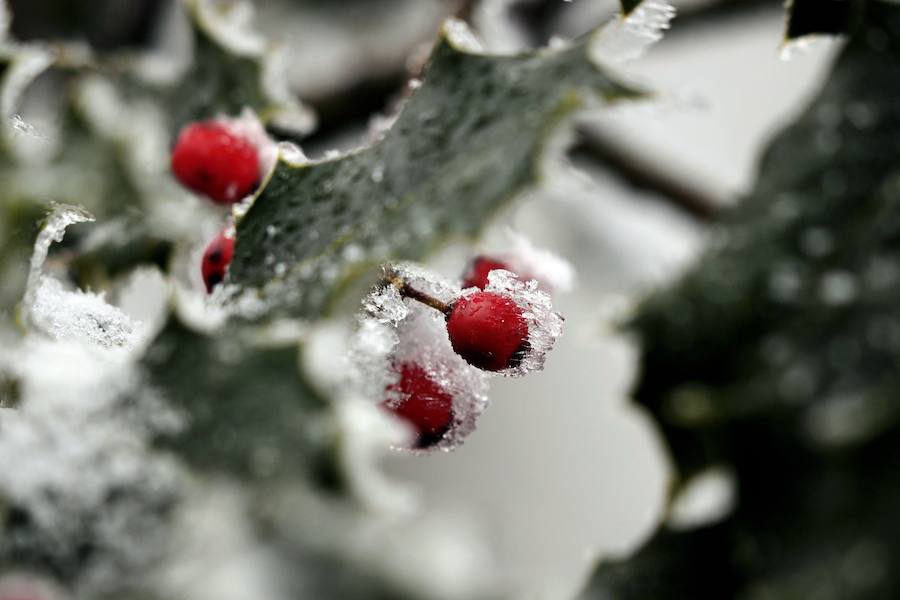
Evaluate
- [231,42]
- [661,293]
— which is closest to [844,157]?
[661,293]

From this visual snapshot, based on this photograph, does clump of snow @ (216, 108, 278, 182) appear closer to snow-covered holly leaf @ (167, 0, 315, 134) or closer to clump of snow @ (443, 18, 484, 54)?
snow-covered holly leaf @ (167, 0, 315, 134)

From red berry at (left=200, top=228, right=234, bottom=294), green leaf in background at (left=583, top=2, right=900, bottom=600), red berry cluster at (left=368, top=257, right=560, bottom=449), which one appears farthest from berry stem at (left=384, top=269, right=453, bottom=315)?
green leaf in background at (left=583, top=2, right=900, bottom=600)

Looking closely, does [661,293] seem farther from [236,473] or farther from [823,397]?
[236,473]

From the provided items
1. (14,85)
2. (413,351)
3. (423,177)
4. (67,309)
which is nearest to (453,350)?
(413,351)

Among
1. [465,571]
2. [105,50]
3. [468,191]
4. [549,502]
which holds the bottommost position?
[549,502]

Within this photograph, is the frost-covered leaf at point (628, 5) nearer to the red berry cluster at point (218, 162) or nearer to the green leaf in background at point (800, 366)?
the green leaf in background at point (800, 366)

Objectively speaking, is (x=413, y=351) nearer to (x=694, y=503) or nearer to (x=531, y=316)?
(x=531, y=316)
